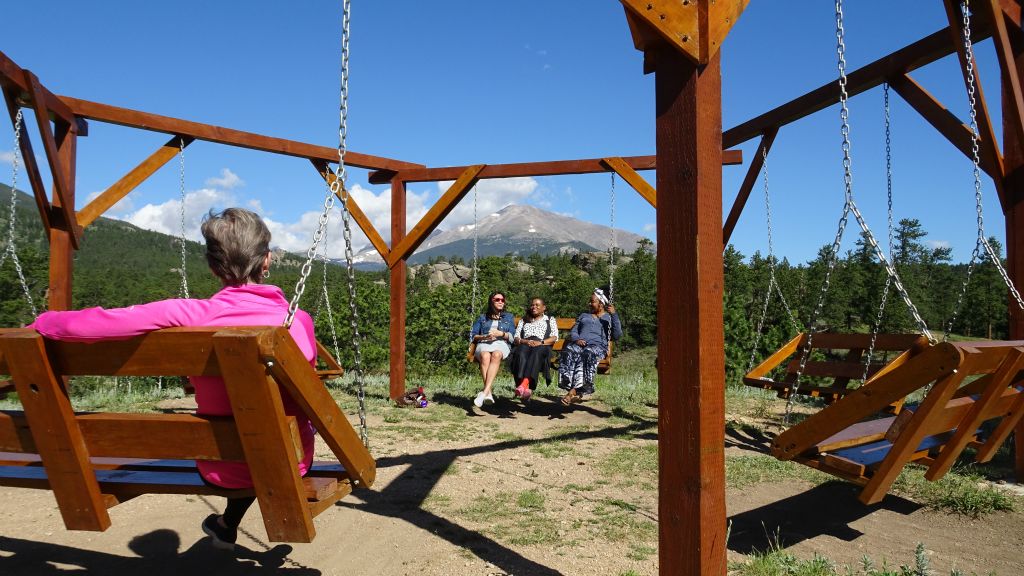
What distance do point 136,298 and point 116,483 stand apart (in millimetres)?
49269

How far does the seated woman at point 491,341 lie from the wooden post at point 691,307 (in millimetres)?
4672

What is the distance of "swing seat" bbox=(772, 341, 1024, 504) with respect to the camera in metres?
2.51

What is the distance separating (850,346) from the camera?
18.9 feet

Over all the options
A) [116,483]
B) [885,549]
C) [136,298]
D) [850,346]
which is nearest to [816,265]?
[850,346]

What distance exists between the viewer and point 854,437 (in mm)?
3232

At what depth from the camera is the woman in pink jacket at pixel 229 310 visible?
72.3 inches

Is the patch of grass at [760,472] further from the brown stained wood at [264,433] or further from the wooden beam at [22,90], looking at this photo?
the wooden beam at [22,90]

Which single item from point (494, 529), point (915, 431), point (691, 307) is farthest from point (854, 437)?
point (494, 529)

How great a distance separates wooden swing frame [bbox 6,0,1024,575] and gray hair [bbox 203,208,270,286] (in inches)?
52.6

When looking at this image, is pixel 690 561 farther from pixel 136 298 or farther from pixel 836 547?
pixel 136 298

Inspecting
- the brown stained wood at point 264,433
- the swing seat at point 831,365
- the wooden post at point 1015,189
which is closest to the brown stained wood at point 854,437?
the wooden post at point 1015,189

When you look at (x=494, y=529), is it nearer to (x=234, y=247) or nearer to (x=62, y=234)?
(x=234, y=247)

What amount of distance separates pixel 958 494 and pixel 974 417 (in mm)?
1424

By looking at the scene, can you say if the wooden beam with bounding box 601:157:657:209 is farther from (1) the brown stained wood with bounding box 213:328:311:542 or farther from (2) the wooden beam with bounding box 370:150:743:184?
(1) the brown stained wood with bounding box 213:328:311:542
